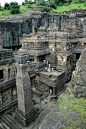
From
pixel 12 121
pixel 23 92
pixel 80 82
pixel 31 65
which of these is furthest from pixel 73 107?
pixel 31 65

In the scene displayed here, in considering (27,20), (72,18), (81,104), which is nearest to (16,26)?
(27,20)

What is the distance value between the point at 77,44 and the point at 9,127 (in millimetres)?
17784

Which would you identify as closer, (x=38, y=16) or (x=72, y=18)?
(x=72, y=18)

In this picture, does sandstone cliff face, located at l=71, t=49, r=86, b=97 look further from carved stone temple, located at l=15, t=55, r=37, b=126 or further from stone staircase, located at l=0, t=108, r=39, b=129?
stone staircase, located at l=0, t=108, r=39, b=129

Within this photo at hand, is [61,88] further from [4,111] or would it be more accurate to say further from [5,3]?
[5,3]

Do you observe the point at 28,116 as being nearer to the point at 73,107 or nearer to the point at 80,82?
the point at 73,107

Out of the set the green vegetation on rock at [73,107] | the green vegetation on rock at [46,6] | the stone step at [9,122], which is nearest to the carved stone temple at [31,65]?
the stone step at [9,122]

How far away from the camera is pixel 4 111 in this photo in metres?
11.4

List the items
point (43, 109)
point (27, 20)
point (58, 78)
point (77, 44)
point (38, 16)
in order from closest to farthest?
point (43, 109)
point (58, 78)
point (77, 44)
point (27, 20)
point (38, 16)

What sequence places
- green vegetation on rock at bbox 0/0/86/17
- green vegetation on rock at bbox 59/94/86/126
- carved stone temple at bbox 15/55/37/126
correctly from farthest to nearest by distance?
green vegetation on rock at bbox 0/0/86/17, carved stone temple at bbox 15/55/37/126, green vegetation on rock at bbox 59/94/86/126

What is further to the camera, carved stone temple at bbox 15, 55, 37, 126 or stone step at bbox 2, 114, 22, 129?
stone step at bbox 2, 114, 22, 129

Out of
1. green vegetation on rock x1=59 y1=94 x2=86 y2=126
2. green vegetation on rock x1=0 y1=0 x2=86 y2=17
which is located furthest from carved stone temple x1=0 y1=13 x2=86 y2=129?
green vegetation on rock x1=0 y1=0 x2=86 y2=17

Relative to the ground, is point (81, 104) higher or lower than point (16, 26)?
lower

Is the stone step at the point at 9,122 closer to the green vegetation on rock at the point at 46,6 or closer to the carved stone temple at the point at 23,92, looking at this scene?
the carved stone temple at the point at 23,92
